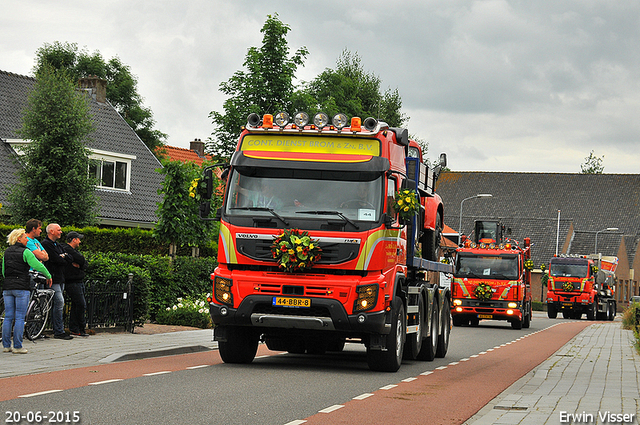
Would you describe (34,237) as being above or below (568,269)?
below

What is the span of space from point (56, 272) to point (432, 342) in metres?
6.88

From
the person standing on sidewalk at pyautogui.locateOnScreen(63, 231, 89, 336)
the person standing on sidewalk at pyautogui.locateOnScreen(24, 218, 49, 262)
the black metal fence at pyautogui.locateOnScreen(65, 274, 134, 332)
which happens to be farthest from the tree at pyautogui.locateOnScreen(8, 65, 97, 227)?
the person standing on sidewalk at pyautogui.locateOnScreen(24, 218, 49, 262)

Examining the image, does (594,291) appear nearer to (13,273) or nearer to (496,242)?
(496,242)

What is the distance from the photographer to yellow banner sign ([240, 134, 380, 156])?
41.8 ft

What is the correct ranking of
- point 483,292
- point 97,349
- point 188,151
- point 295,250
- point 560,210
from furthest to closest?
point 560,210
point 188,151
point 483,292
point 97,349
point 295,250

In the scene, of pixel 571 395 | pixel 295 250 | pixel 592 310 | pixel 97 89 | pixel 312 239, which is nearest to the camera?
pixel 571 395

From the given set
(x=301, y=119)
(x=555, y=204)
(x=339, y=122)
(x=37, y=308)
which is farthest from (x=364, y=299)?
(x=555, y=204)

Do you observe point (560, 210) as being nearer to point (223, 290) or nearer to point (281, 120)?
point (281, 120)

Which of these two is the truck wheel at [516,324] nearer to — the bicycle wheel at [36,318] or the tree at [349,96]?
the tree at [349,96]

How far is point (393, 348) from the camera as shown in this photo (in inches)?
503

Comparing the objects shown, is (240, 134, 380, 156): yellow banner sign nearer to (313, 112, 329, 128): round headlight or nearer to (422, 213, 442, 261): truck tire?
(313, 112, 329, 128): round headlight

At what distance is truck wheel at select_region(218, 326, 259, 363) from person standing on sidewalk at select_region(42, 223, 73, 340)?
→ 364cm

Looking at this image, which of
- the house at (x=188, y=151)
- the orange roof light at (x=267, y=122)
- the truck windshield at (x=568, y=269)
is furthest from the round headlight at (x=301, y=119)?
the house at (x=188, y=151)

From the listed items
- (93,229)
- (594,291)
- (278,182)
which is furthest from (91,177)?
(594,291)
